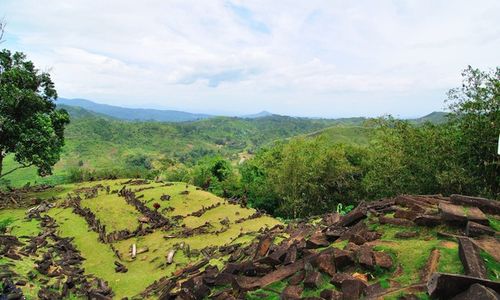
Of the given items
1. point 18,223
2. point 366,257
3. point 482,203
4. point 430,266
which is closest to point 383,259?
point 366,257

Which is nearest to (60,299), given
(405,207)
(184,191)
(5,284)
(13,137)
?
(5,284)

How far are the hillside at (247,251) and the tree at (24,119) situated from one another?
4.39 metres

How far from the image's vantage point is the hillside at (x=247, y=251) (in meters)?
5.96

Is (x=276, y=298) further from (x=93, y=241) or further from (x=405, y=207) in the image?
(x=93, y=241)

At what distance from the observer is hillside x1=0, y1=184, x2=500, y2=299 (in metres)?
5.96

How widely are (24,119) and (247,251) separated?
25.1 meters

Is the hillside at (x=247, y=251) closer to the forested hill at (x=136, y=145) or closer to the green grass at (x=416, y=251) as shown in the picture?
the green grass at (x=416, y=251)

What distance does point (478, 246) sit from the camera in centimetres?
610

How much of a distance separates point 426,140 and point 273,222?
1392cm

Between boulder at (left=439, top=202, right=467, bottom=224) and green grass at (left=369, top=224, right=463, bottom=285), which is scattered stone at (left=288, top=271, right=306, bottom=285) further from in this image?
boulder at (left=439, top=202, right=467, bottom=224)

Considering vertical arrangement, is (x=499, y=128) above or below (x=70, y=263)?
above

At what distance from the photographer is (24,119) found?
1107 inches

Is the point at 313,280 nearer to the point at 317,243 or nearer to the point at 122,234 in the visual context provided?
the point at 317,243

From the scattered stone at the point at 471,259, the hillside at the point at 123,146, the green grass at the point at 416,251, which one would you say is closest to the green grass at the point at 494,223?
the green grass at the point at 416,251
